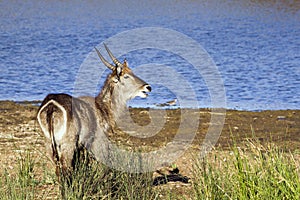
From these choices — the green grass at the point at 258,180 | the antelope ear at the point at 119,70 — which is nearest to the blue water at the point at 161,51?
the antelope ear at the point at 119,70

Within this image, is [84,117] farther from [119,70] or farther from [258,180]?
[258,180]

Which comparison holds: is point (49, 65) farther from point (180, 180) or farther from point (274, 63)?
point (180, 180)

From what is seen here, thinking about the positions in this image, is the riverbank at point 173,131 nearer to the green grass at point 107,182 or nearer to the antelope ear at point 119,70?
the antelope ear at point 119,70

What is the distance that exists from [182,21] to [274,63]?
758cm

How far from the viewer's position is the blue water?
45.6 feet

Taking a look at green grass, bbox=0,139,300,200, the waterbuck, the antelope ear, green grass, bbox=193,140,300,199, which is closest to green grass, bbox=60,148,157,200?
green grass, bbox=0,139,300,200

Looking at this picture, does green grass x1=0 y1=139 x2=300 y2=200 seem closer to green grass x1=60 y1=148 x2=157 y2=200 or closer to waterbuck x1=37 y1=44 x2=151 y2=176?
green grass x1=60 y1=148 x2=157 y2=200

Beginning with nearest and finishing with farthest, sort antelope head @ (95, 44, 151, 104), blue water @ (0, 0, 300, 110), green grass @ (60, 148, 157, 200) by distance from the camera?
1. green grass @ (60, 148, 157, 200)
2. antelope head @ (95, 44, 151, 104)
3. blue water @ (0, 0, 300, 110)

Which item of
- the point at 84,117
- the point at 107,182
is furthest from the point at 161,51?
the point at 107,182

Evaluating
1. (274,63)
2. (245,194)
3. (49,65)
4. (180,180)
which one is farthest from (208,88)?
(245,194)

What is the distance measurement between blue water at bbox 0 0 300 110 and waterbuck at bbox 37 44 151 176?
4.75 meters

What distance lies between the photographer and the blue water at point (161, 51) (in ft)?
45.6

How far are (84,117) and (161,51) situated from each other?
40.6 ft

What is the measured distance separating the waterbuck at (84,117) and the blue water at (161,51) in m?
4.75
